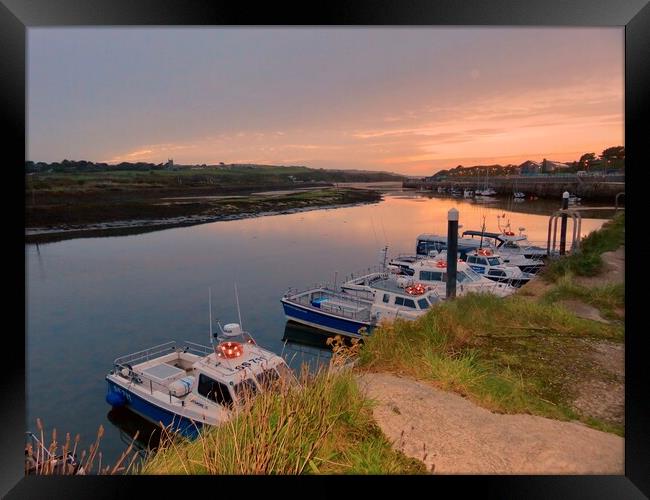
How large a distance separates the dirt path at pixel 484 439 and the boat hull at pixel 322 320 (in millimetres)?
6310

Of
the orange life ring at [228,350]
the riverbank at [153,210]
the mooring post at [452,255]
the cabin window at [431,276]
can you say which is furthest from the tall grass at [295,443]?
the riverbank at [153,210]

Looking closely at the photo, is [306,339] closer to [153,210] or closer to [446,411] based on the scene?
[446,411]

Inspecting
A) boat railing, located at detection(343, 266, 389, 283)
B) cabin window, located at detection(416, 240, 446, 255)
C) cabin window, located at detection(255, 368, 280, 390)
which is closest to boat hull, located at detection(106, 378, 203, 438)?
cabin window, located at detection(255, 368, 280, 390)

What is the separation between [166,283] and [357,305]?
5.89 metres

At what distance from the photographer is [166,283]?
1244 centimetres

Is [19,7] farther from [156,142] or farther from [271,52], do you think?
[156,142]

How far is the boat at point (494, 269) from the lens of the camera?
35.7 ft

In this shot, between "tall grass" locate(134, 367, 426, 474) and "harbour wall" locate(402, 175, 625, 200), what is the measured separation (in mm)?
10884

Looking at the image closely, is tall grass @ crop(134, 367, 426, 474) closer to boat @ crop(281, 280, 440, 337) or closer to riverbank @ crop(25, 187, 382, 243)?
boat @ crop(281, 280, 440, 337)

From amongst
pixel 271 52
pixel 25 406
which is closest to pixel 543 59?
pixel 271 52

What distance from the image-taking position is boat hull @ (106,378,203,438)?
516cm

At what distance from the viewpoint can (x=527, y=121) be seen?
691cm

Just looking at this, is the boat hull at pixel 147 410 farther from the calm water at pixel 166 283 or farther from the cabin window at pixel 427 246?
the cabin window at pixel 427 246

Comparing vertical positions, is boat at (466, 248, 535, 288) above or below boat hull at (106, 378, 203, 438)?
above
